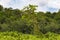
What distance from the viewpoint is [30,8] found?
66.0ft

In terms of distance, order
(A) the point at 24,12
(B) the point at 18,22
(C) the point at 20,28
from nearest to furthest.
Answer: (A) the point at 24,12
(C) the point at 20,28
(B) the point at 18,22

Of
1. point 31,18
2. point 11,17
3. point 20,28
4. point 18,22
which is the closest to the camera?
point 31,18

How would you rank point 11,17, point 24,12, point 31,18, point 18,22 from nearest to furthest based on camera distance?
point 24,12, point 31,18, point 18,22, point 11,17

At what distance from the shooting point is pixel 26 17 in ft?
66.0

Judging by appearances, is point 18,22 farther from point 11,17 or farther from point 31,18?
point 31,18

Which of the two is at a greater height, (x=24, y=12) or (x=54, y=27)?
(x=24, y=12)

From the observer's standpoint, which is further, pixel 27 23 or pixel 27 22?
pixel 27 23

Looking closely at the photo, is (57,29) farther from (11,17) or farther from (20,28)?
(11,17)

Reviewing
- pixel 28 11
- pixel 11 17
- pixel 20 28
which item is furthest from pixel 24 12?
pixel 11 17

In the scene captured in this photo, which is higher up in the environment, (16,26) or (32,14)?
(32,14)

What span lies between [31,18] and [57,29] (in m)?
18.5

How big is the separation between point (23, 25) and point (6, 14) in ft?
26.3

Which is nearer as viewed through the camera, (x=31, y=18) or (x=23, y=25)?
(x=31, y=18)

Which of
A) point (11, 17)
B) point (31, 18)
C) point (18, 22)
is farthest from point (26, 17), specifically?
point (11, 17)
